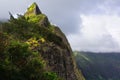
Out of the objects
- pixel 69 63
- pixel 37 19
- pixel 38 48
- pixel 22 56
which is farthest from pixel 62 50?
pixel 22 56

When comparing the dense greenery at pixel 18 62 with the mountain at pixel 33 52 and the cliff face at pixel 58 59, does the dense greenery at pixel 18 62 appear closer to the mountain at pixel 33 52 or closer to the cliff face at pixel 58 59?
the mountain at pixel 33 52

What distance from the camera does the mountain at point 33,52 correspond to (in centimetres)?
5350

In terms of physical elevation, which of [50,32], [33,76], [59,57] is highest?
[50,32]

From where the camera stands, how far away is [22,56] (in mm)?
56344

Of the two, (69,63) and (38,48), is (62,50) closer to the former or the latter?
(69,63)

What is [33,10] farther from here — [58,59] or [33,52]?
[33,52]

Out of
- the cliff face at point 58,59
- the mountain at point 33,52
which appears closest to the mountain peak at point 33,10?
the mountain at point 33,52

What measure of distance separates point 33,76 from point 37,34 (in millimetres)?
38788

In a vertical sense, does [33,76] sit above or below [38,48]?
below

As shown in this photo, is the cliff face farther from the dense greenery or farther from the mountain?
the dense greenery

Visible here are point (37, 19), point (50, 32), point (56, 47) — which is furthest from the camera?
point (37, 19)

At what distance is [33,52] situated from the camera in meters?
61.6

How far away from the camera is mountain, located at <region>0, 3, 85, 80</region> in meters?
53.5

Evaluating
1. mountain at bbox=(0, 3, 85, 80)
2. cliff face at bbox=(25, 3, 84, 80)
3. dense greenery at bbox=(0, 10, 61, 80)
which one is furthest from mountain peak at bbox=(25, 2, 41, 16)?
dense greenery at bbox=(0, 10, 61, 80)
